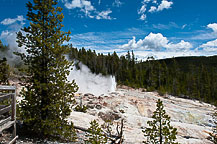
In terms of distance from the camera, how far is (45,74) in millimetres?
8117

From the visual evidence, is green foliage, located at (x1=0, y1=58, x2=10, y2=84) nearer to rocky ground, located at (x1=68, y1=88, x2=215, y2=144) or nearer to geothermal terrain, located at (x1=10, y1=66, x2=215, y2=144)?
geothermal terrain, located at (x1=10, y1=66, x2=215, y2=144)

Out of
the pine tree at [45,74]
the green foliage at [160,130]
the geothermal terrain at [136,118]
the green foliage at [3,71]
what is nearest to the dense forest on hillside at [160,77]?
the geothermal terrain at [136,118]

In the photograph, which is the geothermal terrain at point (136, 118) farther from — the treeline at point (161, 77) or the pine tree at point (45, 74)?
the treeline at point (161, 77)

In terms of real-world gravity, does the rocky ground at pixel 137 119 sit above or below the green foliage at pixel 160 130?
below

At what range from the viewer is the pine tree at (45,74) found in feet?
26.3

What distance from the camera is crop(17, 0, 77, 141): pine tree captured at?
8.03m

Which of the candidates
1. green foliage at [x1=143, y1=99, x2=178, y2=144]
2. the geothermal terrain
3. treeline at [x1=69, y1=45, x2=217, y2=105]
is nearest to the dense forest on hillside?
treeline at [x1=69, y1=45, x2=217, y2=105]

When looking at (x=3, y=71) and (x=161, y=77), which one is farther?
(x=161, y=77)

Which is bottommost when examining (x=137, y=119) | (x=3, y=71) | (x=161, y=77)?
(x=137, y=119)

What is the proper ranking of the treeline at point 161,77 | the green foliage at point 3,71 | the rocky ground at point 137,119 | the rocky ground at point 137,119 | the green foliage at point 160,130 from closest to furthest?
the green foliage at point 160,130
the rocky ground at point 137,119
the rocky ground at point 137,119
the green foliage at point 3,71
the treeline at point 161,77

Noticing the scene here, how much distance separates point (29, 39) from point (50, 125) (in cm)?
467

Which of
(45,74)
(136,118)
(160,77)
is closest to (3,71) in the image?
(45,74)

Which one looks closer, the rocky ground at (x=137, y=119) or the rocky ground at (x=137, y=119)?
the rocky ground at (x=137, y=119)

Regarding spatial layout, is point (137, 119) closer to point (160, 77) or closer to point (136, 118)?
point (136, 118)
